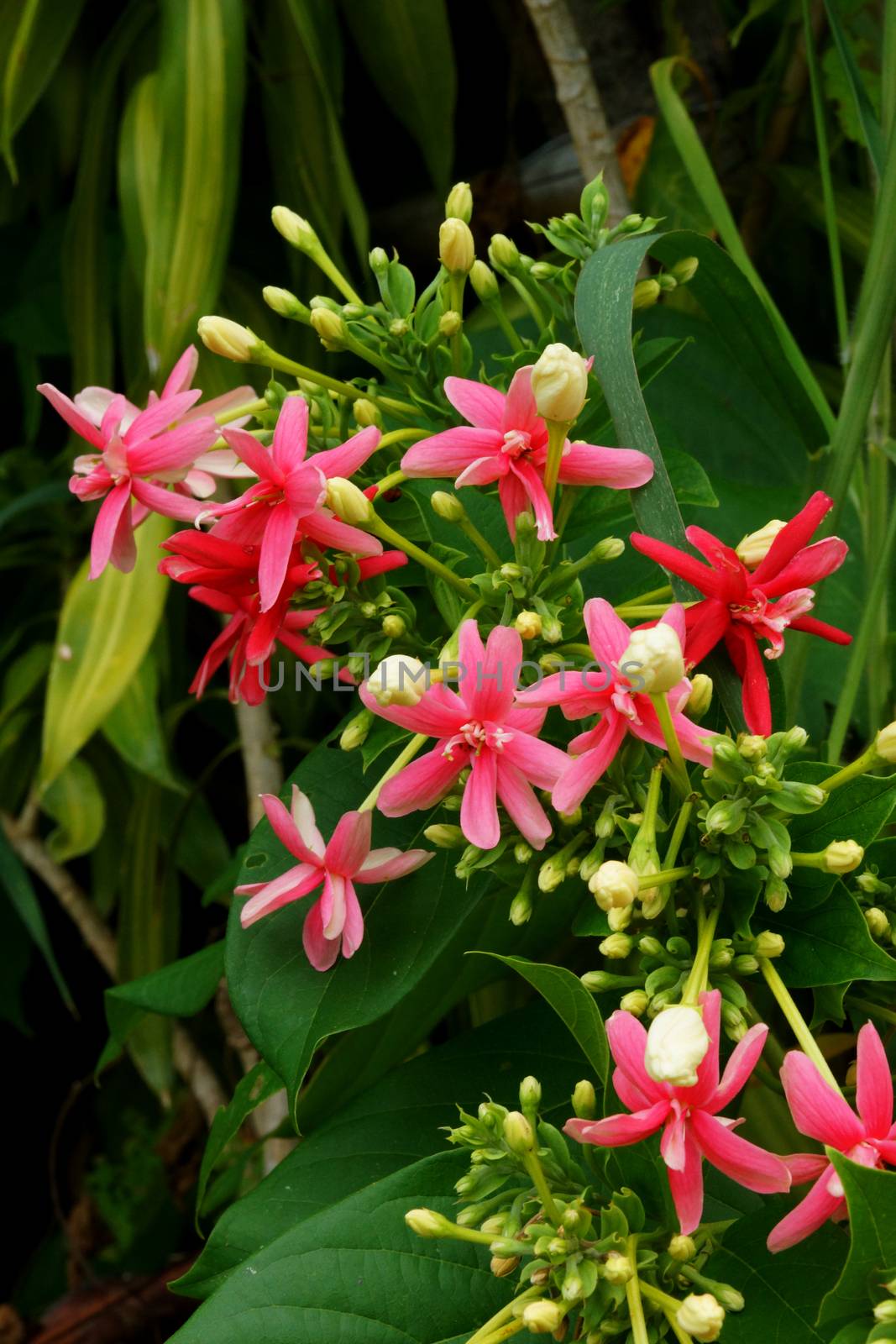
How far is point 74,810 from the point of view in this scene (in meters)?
1.01

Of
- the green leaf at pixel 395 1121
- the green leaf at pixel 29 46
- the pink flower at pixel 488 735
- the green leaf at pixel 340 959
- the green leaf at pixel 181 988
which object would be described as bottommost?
the green leaf at pixel 395 1121

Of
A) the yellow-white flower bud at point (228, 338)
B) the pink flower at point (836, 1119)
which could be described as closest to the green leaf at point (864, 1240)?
the pink flower at point (836, 1119)

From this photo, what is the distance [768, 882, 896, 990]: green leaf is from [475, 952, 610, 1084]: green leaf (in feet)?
0.22

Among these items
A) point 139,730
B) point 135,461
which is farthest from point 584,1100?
point 139,730

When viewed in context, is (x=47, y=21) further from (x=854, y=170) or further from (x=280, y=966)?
(x=280, y=966)

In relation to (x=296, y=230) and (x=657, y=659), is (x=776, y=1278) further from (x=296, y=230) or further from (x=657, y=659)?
(x=296, y=230)

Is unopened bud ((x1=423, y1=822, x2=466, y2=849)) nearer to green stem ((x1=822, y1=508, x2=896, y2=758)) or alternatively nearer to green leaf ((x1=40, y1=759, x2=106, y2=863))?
green stem ((x1=822, y1=508, x2=896, y2=758))

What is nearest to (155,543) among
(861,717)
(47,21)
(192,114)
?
(192,114)

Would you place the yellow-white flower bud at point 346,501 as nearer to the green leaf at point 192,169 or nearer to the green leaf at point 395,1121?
the green leaf at point 395,1121

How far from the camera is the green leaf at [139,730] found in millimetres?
919

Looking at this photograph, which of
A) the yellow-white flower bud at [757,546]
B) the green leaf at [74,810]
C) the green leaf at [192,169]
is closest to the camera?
the yellow-white flower bud at [757,546]

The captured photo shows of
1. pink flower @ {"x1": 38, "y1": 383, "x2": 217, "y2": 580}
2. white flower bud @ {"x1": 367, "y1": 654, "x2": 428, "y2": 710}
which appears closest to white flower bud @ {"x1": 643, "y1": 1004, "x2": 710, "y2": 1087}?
white flower bud @ {"x1": 367, "y1": 654, "x2": 428, "y2": 710}

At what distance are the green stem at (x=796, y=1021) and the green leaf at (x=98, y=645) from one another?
2.02 feet

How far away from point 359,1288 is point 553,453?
0.28 metres
